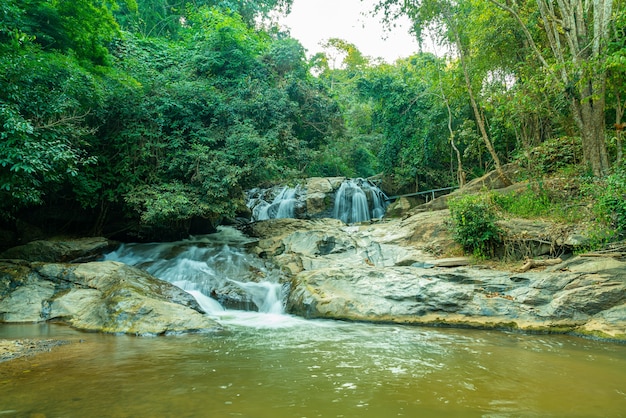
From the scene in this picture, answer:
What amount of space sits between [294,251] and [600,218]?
293 inches

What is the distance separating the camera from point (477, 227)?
859 centimetres

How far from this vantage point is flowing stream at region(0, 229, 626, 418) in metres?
3.01

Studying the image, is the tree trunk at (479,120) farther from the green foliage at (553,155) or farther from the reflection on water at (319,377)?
the reflection on water at (319,377)

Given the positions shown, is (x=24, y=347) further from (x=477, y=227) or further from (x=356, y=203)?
(x=356, y=203)

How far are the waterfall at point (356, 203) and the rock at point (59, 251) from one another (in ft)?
33.2

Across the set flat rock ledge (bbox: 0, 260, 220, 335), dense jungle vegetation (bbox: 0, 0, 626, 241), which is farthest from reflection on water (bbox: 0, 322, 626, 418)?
dense jungle vegetation (bbox: 0, 0, 626, 241)

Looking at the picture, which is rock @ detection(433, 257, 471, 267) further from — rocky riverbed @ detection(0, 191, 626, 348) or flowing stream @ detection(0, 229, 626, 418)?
flowing stream @ detection(0, 229, 626, 418)

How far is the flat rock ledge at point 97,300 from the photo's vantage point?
244 inches

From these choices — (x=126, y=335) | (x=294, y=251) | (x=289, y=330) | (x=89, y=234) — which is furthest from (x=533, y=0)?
(x=89, y=234)

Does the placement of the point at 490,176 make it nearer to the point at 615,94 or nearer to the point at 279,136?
the point at 615,94

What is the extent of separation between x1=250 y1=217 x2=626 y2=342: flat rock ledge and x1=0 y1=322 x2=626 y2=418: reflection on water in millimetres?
557

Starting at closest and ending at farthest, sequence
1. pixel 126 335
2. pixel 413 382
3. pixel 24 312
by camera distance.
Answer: pixel 413 382
pixel 126 335
pixel 24 312

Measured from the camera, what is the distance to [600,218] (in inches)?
290

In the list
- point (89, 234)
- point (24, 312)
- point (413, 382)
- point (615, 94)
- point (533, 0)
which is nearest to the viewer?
point (413, 382)
